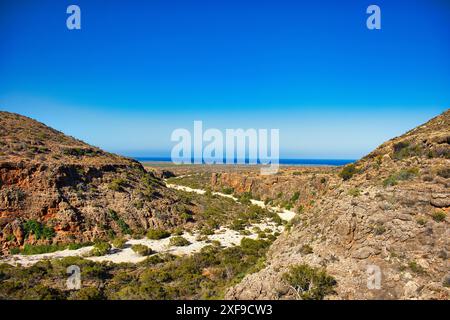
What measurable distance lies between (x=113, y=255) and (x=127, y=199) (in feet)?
31.3

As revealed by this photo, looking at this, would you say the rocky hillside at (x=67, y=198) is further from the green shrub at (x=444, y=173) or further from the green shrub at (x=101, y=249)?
the green shrub at (x=444, y=173)

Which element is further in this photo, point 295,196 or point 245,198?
point 245,198

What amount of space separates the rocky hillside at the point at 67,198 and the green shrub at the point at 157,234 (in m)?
1.10

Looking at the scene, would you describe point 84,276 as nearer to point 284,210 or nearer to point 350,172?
point 350,172

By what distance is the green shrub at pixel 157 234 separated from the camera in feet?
85.0

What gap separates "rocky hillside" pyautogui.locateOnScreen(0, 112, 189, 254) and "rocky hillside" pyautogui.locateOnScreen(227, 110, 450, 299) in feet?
47.2

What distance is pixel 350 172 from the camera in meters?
23.9

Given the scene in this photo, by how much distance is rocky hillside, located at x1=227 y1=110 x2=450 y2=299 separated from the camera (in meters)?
11.9

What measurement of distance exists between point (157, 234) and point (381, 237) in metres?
17.2

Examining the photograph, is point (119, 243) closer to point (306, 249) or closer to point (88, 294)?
point (88, 294)

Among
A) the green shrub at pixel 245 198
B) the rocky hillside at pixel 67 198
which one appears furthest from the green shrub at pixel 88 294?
the green shrub at pixel 245 198

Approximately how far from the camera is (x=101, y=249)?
2192 cm

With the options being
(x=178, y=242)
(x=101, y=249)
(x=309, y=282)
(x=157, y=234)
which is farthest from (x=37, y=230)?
(x=309, y=282)

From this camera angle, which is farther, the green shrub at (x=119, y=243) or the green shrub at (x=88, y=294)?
the green shrub at (x=119, y=243)
